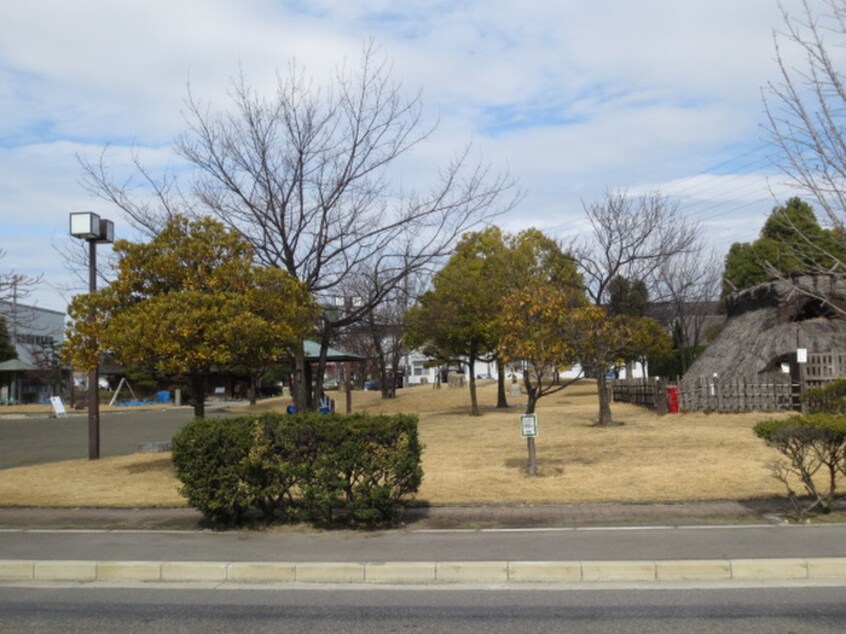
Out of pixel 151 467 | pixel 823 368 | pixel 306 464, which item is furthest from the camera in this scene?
pixel 823 368

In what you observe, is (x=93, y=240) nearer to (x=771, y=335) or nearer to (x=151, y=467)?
(x=151, y=467)

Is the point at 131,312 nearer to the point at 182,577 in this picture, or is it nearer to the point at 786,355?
the point at 182,577

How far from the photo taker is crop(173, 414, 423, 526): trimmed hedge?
9.79m

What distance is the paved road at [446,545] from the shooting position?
26.9ft

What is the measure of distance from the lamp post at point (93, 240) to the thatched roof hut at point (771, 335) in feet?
66.1

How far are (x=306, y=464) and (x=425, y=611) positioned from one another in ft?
11.8

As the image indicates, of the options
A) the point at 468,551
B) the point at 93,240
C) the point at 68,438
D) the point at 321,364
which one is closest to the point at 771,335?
the point at 321,364

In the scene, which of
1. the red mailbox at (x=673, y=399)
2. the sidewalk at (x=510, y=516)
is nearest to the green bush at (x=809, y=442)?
the sidewalk at (x=510, y=516)

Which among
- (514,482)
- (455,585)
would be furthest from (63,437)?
(455,585)

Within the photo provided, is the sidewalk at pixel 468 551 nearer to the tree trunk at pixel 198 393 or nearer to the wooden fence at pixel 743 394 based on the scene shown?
the tree trunk at pixel 198 393

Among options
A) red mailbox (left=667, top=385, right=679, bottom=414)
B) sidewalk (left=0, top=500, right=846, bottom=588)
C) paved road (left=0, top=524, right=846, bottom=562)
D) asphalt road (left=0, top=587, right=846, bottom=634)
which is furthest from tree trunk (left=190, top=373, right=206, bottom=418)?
red mailbox (left=667, top=385, right=679, bottom=414)

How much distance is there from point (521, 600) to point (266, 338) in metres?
8.85

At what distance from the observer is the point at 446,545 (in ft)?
29.1

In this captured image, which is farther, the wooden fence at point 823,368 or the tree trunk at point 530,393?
the wooden fence at point 823,368
